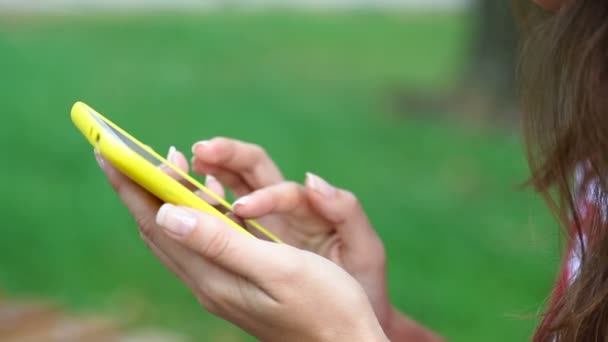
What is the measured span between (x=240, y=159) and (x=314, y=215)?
0.42 feet

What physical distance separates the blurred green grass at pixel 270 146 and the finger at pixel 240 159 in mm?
443

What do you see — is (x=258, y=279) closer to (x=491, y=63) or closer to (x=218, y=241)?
(x=218, y=241)

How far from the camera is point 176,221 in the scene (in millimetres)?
832

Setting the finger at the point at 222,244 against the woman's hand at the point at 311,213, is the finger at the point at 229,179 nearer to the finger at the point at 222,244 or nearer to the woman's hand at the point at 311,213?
the woman's hand at the point at 311,213

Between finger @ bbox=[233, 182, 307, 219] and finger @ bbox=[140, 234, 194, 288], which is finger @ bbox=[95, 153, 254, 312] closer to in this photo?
finger @ bbox=[140, 234, 194, 288]

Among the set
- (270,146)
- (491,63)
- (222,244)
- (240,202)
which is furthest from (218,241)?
(491,63)

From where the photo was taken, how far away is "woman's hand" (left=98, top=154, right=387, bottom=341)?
85 centimetres

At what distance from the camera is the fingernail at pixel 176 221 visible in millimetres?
831

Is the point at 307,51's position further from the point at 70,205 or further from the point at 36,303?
the point at 36,303

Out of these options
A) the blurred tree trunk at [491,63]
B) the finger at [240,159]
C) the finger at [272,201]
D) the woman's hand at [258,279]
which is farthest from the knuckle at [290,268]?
the blurred tree trunk at [491,63]

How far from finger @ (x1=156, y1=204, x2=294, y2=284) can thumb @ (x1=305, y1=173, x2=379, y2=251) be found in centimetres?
31

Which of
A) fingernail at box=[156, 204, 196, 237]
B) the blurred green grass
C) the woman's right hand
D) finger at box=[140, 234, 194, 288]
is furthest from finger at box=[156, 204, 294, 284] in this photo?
the blurred green grass

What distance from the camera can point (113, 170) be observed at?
0.97 m

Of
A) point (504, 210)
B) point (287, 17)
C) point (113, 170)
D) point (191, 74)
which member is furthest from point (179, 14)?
point (113, 170)
